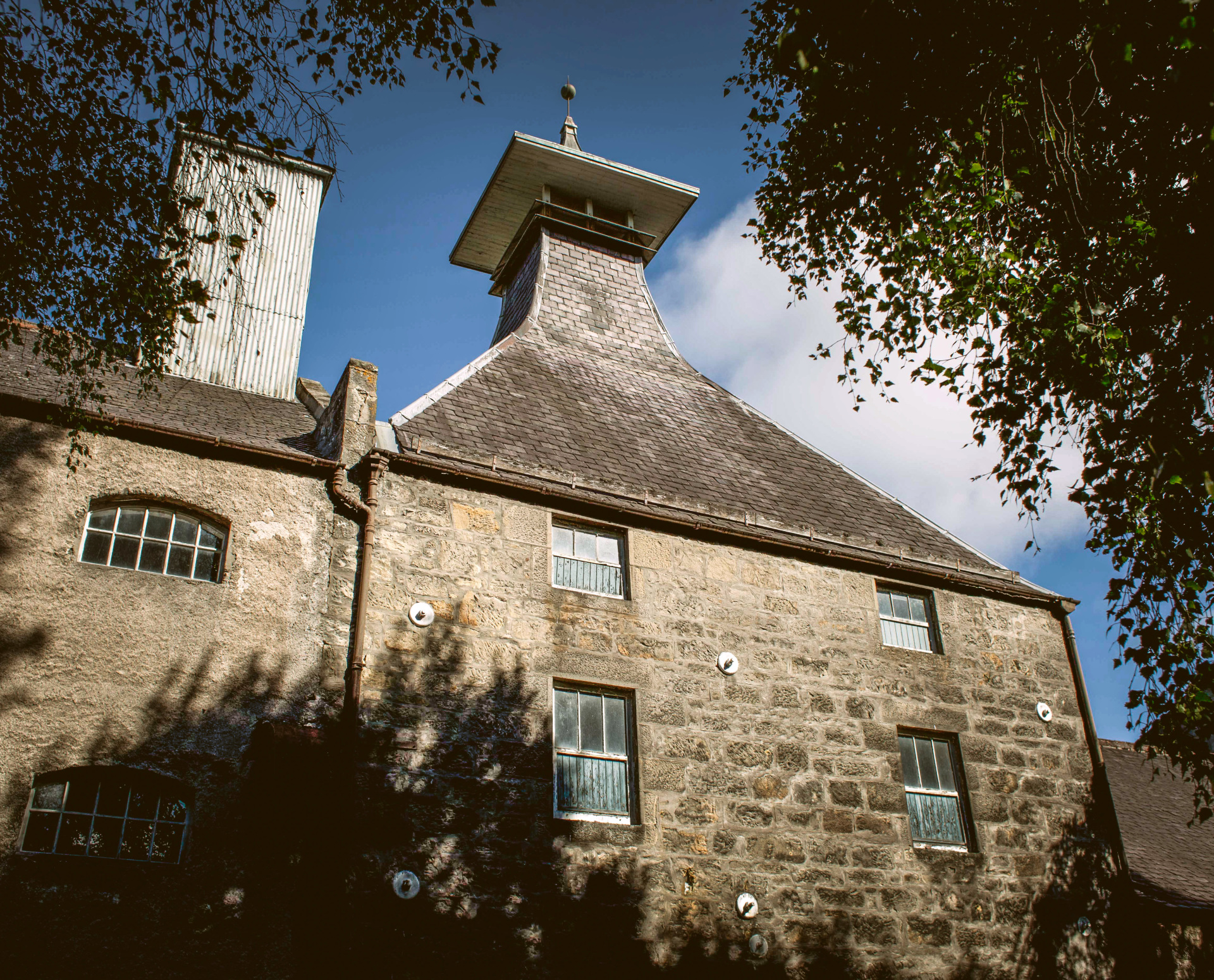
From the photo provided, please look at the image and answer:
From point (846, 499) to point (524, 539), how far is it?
536cm

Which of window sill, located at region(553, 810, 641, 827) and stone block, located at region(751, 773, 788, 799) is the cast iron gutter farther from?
window sill, located at region(553, 810, 641, 827)

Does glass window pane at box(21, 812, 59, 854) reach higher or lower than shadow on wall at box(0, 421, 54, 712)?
lower

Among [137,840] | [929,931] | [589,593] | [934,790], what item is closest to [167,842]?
[137,840]

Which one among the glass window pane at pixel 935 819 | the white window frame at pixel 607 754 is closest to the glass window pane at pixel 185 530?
the white window frame at pixel 607 754

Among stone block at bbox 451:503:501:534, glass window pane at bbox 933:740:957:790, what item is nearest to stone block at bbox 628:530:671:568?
stone block at bbox 451:503:501:534

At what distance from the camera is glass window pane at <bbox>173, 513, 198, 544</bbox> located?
9211mm

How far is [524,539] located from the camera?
10523mm

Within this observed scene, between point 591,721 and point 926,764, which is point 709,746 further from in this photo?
point 926,764

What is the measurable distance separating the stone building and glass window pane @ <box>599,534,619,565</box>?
0.04m

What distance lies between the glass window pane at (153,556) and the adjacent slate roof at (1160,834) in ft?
33.9

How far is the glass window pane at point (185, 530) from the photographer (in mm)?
9211

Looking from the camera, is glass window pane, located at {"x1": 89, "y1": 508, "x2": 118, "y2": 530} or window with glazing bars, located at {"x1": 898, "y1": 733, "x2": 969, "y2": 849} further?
window with glazing bars, located at {"x1": 898, "y1": 733, "x2": 969, "y2": 849}

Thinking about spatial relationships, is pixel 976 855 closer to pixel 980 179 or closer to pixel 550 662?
pixel 550 662

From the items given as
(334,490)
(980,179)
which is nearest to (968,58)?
(980,179)
